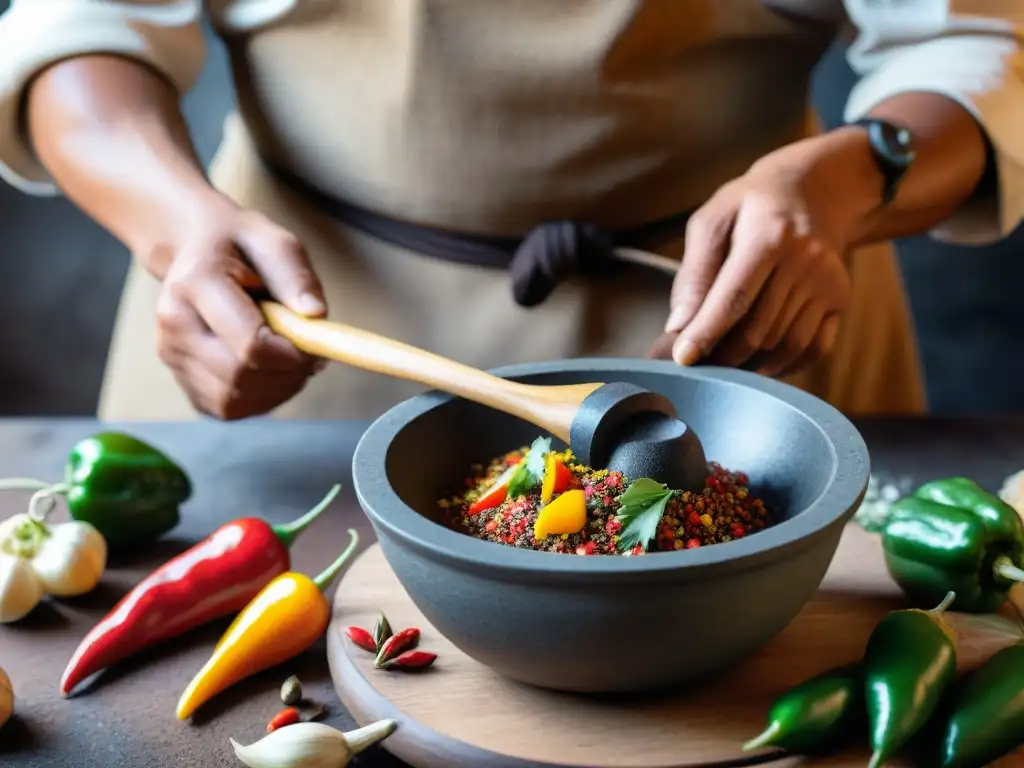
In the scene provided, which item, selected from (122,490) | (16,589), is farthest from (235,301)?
(16,589)

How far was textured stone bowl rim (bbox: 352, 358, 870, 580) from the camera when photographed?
64 cm

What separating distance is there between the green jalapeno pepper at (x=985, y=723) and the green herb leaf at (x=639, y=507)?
23 centimetres

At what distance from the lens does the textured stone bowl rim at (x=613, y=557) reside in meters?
0.64

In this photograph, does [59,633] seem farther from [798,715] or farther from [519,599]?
[798,715]

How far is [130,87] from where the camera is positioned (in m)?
1.21

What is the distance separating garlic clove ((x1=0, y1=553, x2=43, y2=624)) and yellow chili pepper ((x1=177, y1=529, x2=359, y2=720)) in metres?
0.18

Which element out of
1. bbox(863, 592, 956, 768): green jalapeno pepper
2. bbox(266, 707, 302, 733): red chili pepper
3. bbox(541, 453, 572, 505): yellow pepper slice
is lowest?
bbox(266, 707, 302, 733): red chili pepper

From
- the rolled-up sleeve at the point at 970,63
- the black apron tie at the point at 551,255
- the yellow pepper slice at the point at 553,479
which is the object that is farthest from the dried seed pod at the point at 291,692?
the rolled-up sleeve at the point at 970,63

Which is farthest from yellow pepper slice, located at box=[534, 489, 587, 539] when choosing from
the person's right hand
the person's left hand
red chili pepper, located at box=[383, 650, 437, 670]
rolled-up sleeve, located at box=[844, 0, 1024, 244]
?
rolled-up sleeve, located at box=[844, 0, 1024, 244]

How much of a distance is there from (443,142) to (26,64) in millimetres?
482

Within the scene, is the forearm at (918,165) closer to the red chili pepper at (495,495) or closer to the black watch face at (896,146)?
the black watch face at (896,146)

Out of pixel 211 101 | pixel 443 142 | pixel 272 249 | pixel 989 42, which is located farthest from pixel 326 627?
pixel 211 101

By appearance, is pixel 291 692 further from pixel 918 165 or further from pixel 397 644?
pixel 918 165

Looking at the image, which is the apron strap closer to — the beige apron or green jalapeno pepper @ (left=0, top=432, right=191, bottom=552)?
the beige apron
